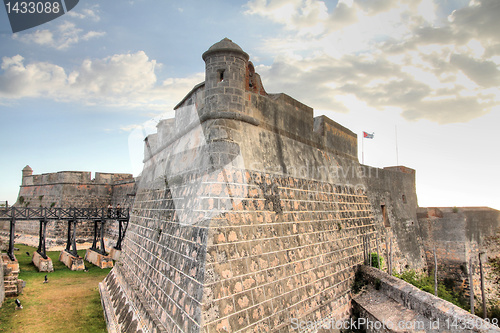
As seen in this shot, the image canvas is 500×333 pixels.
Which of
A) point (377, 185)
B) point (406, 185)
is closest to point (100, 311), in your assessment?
point (377, 185)

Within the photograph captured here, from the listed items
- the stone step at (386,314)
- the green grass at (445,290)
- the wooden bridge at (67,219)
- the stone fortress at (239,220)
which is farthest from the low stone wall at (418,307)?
the wooden bridge at (67,219)

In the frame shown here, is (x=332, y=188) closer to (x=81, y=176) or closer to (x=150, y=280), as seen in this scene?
(x=150, y=280)

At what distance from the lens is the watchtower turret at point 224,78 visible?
6730 millimetres

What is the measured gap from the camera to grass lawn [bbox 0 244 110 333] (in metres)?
8.44

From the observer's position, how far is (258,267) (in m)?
5.77

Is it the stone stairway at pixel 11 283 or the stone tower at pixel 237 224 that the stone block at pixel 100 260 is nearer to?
the stone stairway at pixel 11 283

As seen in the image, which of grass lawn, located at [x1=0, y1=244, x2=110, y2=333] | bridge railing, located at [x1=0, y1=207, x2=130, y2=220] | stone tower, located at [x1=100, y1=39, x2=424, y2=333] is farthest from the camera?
bridge railing, located at [x1=0, y1=207, x2=130, y2=220]

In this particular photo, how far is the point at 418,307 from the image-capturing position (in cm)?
713

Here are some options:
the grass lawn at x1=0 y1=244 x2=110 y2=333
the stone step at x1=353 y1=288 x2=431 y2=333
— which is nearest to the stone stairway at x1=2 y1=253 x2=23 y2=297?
the grass lawn at x1=0 y1=244 x2=110 y2=333

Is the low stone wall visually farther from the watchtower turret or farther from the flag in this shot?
the flag

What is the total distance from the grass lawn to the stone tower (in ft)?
2.16

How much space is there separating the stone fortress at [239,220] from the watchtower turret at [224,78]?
23 mm

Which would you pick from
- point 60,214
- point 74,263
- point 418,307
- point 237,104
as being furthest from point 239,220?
point 60,214

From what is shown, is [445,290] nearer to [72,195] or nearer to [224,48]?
[224,48]
